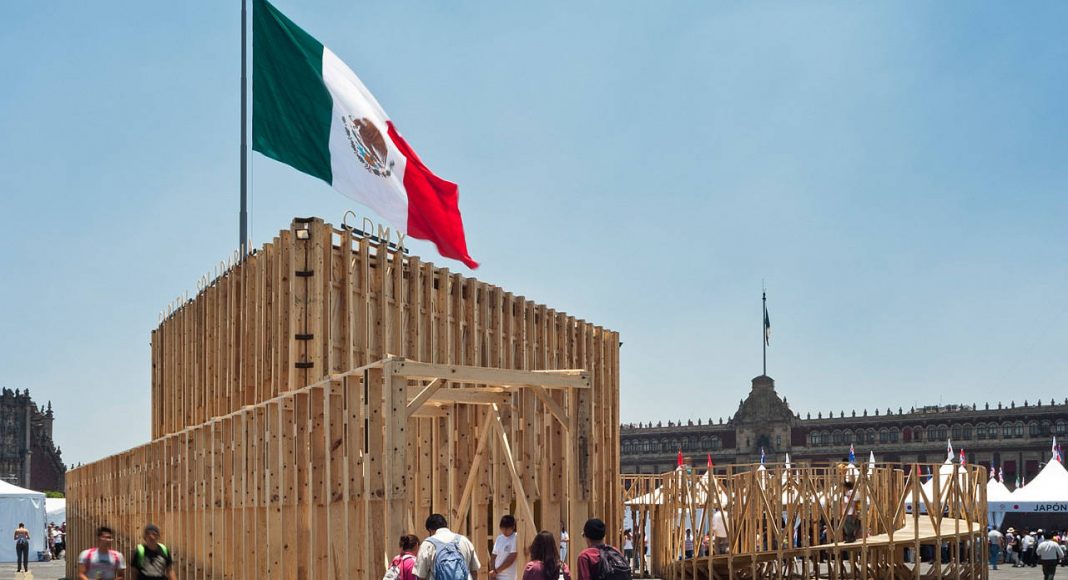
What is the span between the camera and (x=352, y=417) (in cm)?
1138

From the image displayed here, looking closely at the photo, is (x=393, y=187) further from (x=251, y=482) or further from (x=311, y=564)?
(x=311, y=564)

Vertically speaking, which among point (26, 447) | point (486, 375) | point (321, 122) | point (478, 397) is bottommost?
point (26, 447)

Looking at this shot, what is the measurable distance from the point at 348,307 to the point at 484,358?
14.2 feet

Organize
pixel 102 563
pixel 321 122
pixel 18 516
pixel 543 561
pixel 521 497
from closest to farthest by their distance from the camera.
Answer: pixel 543 561
pixel 102 563
pixel 521 497
pixel 321 122
pixel 18 516

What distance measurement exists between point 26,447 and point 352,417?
3742 inches

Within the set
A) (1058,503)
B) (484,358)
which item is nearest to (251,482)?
(484,358)

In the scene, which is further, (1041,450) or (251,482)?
(1041,450)

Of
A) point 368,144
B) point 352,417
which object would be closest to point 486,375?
point 352,417

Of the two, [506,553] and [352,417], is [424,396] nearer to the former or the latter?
[352,417]

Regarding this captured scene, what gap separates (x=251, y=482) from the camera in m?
14.9

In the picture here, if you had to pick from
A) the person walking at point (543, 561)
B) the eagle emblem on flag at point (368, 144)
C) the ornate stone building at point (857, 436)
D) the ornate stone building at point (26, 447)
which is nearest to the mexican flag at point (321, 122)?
the eagle emblem on flag at point (368, 144)

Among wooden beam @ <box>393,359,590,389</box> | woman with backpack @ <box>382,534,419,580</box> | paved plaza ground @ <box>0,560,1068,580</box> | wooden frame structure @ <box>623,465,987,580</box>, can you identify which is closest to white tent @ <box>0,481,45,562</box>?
paved plaza ground @ <box>0,560,1068,580</box>

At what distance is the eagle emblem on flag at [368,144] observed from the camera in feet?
55.3

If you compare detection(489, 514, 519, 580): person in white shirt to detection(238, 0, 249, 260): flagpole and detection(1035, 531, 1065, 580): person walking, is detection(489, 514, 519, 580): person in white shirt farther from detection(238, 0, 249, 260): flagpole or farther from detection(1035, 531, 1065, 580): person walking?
detection(1035, 531, 1065, 580): person walking
